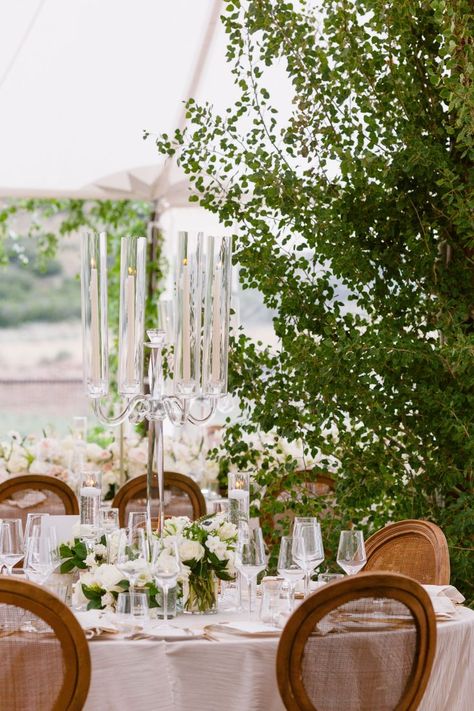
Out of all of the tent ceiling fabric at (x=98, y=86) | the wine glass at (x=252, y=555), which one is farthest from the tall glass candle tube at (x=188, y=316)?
the tent ceiling fabric at (x=98, y=86)

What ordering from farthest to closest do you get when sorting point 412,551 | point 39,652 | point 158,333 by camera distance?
point 412,551
point 158,333
point 39,652

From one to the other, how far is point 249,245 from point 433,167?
0.76 meters

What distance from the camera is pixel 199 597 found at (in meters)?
3.32

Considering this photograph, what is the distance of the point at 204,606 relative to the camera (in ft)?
10.9

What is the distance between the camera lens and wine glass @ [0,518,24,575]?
3.31 m

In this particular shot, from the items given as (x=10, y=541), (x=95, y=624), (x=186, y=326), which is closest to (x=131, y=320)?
(x=186, y=326)

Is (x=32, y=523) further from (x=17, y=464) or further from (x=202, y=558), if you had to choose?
(x=17, y=464)

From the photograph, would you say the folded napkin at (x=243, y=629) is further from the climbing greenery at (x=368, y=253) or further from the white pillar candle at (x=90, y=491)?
the climbing greenery at (x=368, y=253)

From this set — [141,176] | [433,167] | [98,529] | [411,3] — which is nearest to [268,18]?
[411,3]

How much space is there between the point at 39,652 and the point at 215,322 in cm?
118

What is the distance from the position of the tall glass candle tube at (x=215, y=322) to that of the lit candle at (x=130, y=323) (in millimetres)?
293

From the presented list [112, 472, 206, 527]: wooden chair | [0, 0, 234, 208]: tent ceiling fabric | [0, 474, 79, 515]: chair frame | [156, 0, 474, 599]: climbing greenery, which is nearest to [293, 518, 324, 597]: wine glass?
[156, 0, 474, 599]: climbing greenery

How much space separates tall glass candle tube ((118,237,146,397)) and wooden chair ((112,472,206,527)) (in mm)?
1783

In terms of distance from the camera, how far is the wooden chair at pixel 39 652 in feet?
8.70
